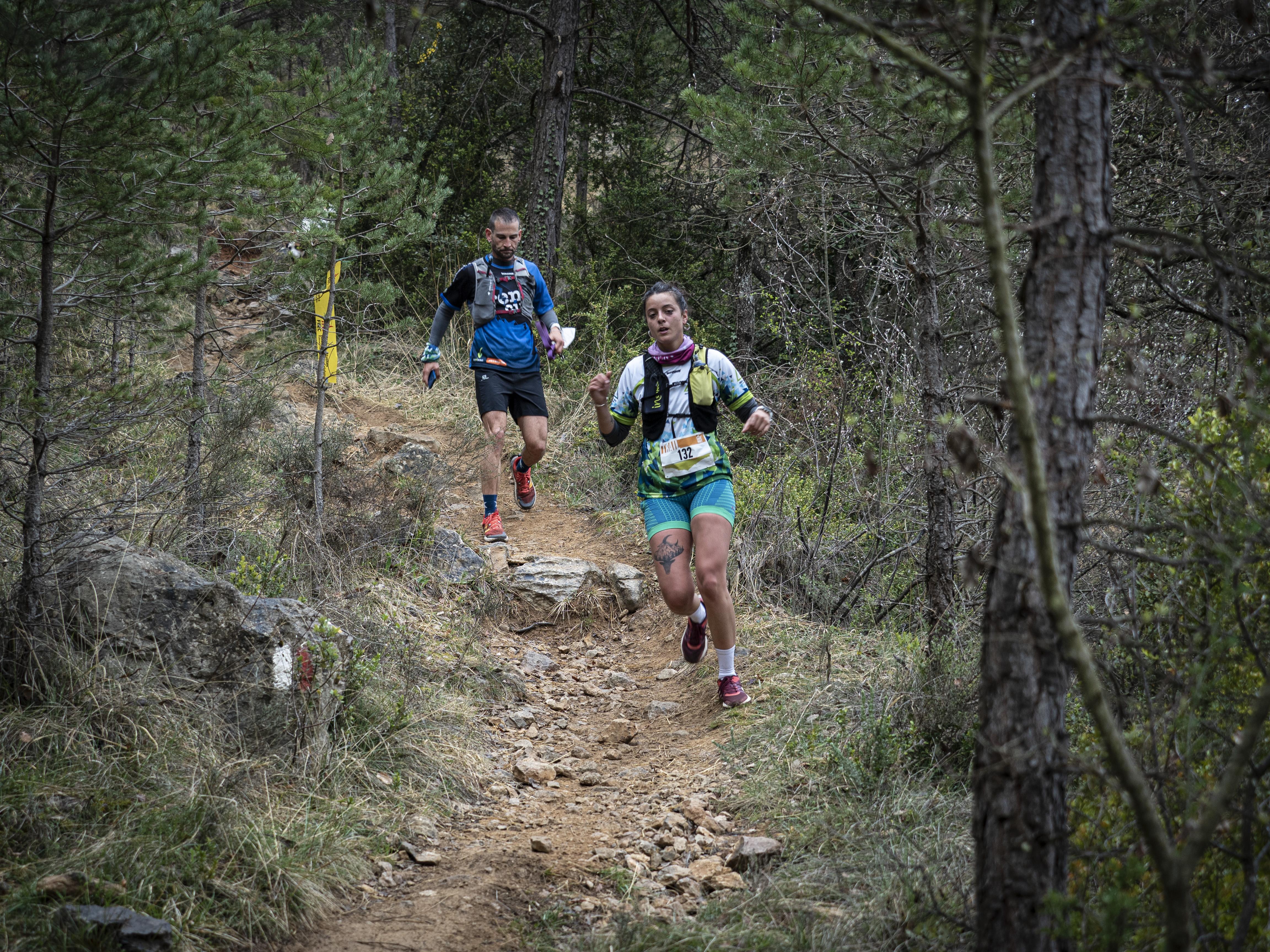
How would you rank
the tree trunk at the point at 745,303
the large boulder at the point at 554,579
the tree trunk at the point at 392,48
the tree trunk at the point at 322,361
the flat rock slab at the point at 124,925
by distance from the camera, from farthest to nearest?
the tree trunk at the point at 392,48 → the tree trunk at the point at 745,303 → the large boulder at the point at 554,579 → the tree trunk at the point at 322,361 → the flat rock slab at the point at 124,925

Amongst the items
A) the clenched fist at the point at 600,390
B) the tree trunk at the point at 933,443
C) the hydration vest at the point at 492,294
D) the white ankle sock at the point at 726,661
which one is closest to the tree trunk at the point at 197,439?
the hydration vest at the point at 492,294

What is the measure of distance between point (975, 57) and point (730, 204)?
4.39 metres

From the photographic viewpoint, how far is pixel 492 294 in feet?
22.3

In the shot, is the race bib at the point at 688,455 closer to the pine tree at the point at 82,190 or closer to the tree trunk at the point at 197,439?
the pine tree at the point at 82,190

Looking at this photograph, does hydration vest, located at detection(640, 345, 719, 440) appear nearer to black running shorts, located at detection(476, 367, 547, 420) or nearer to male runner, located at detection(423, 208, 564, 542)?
male runner, located at detection(423, 208, 564, 542)

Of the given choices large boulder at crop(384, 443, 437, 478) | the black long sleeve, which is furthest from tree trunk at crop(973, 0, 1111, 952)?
large boulder at crop(384, 443, 437, 478)

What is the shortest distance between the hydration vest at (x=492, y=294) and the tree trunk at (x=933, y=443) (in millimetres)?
3153

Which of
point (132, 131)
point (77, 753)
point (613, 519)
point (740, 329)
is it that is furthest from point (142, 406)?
point (740, 329)

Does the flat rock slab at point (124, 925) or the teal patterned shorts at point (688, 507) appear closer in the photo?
the flat rock slab at point (124, 925)

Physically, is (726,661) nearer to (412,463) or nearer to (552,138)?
(412,463)

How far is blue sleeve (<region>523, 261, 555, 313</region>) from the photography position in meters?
6.98

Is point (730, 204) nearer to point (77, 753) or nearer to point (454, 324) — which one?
point (77, 753)

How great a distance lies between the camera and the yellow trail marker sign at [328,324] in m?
6.26

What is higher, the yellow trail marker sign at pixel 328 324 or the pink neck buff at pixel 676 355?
the yellow trail marker sign at pixel 328 324
